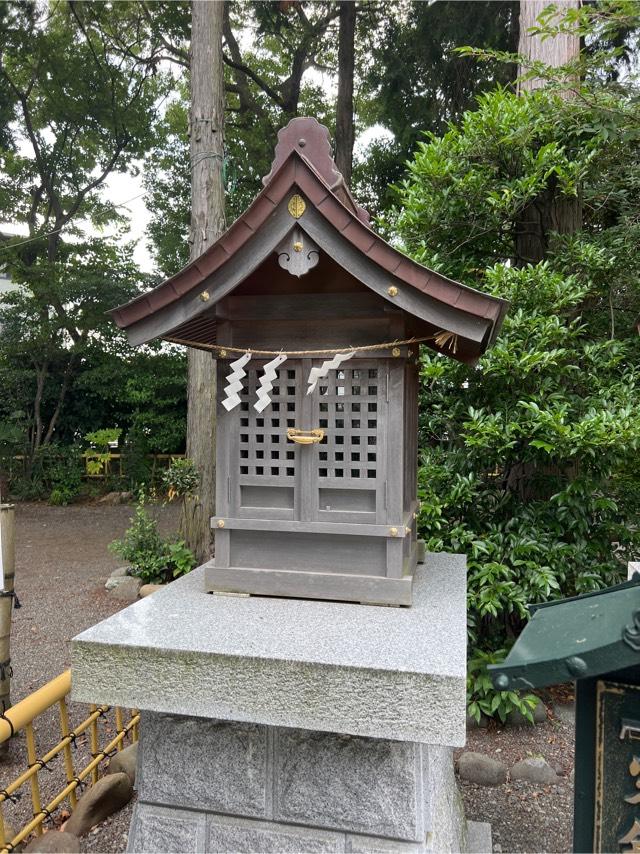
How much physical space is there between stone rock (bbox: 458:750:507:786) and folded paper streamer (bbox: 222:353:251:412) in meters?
3.03

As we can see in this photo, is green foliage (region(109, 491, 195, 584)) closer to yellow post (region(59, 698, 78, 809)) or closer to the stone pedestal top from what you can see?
yellow post (region(59, 698, 78, 809))

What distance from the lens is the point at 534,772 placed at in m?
3.82

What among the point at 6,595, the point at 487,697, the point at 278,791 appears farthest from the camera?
the point at 487,697

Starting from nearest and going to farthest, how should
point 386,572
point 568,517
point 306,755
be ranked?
point 306,755, point 386,572, point 568,517

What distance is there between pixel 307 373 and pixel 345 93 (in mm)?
10263

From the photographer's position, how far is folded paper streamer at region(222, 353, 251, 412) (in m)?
2.40

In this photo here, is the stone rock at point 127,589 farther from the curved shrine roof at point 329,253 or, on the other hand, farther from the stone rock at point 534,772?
the curved shrine roof at point 329,253

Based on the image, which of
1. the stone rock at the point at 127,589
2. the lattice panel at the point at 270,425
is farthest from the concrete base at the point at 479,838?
the stone rock at the point at 127,589

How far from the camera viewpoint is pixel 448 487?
4375mm

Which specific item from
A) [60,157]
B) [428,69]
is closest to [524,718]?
[428,69]

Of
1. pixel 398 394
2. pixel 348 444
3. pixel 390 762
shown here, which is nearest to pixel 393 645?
pixel 390 762

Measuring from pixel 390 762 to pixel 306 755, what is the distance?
1.00ft

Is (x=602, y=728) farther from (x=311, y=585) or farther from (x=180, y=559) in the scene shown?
(x=180, y=559)

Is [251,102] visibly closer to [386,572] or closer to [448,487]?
[448,487]
